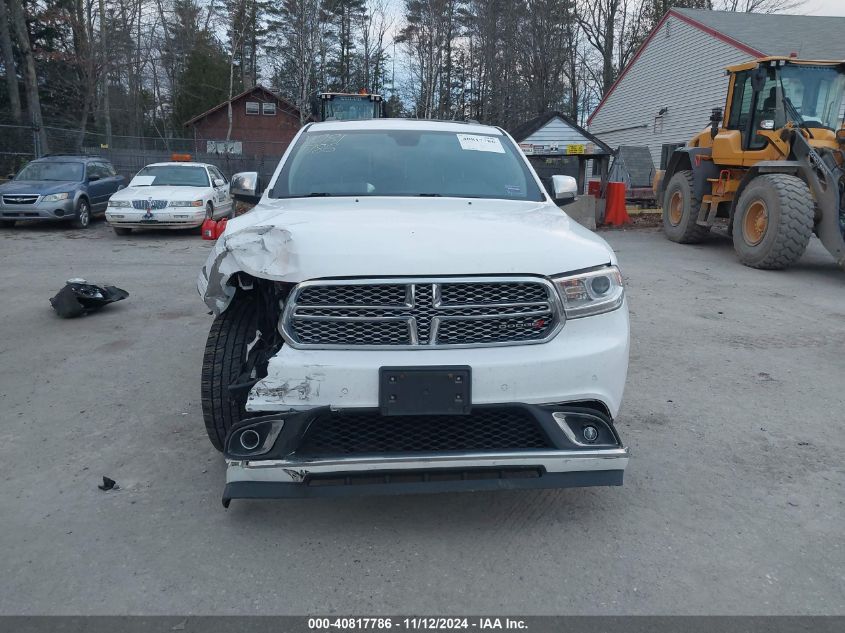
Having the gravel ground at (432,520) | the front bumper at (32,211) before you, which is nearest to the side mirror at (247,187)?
the gravel ground at (432,520)

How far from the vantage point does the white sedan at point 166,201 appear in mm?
13289

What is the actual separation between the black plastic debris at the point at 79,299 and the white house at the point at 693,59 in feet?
70.7

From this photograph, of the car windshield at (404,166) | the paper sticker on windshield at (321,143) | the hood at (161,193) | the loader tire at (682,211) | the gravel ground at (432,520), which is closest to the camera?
the gravel ground at (432,520)

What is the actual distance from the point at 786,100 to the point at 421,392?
1072 cm

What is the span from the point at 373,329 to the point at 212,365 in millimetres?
873

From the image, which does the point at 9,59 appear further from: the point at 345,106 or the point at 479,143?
the point at 479,143

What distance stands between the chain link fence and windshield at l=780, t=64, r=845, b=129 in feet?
49.0

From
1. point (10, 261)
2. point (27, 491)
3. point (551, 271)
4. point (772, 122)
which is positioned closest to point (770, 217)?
point (772, 122)

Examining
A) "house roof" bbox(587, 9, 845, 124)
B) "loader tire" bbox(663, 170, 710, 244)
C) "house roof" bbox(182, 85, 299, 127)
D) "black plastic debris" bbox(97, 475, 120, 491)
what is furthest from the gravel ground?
"house roof" bbox(182, 85, 299, 127)

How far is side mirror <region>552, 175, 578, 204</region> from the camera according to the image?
15.5ft

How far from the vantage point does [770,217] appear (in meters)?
9.71

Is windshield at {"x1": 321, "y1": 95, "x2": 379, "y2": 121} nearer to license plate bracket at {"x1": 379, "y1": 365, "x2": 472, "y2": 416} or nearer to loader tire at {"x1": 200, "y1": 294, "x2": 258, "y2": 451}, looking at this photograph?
loader tire at {"x1": 200, "y1": 294, "x2": 258, "y2": 451}

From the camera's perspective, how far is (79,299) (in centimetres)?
694

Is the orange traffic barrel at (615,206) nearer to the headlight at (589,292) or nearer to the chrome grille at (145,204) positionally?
the chrome grille at (145,204)
